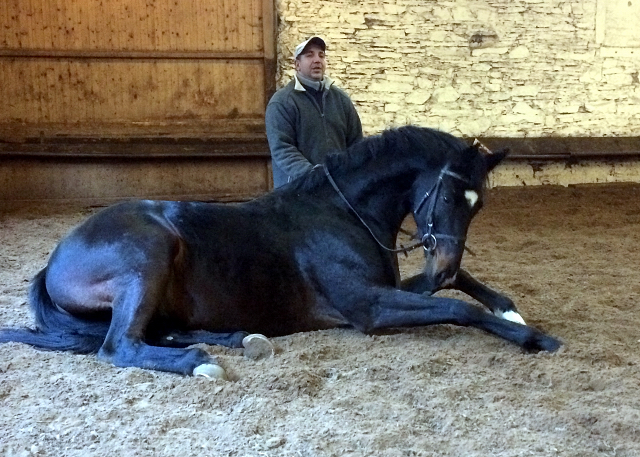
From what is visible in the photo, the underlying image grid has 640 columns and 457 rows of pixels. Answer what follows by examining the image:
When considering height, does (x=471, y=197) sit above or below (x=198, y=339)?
above

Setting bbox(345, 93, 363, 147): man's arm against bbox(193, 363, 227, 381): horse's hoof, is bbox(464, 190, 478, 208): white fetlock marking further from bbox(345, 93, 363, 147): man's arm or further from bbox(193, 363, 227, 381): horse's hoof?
bbox(345, 93, 363, 147): man's arm

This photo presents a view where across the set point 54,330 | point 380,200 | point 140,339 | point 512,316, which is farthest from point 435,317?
point 54,330

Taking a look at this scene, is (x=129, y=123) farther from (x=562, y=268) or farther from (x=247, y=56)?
(x=562, y=268)

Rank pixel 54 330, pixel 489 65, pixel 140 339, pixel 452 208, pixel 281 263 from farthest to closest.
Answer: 1. pixel 489 65
2. pixel 281 263
3. pixel 54 330
4. pixel 452 208
5. pixel 140 339

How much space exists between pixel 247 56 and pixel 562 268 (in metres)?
5.12


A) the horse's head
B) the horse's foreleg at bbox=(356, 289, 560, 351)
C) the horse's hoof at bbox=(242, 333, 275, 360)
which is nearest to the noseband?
the horse's head

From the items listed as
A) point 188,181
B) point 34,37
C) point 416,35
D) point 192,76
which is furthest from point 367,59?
point 34,37

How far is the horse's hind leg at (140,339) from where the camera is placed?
2.95 m

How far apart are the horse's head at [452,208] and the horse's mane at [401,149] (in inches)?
1.9

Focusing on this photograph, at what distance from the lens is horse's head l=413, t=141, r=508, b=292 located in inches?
130

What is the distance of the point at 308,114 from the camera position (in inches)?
199

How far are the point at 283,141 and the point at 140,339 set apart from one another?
2193mm

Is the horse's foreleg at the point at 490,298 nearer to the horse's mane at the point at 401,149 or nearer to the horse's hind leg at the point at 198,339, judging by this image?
the horse's mane at the point at 401,149

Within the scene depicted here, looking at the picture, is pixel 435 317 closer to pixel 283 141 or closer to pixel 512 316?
pixel 512 316
